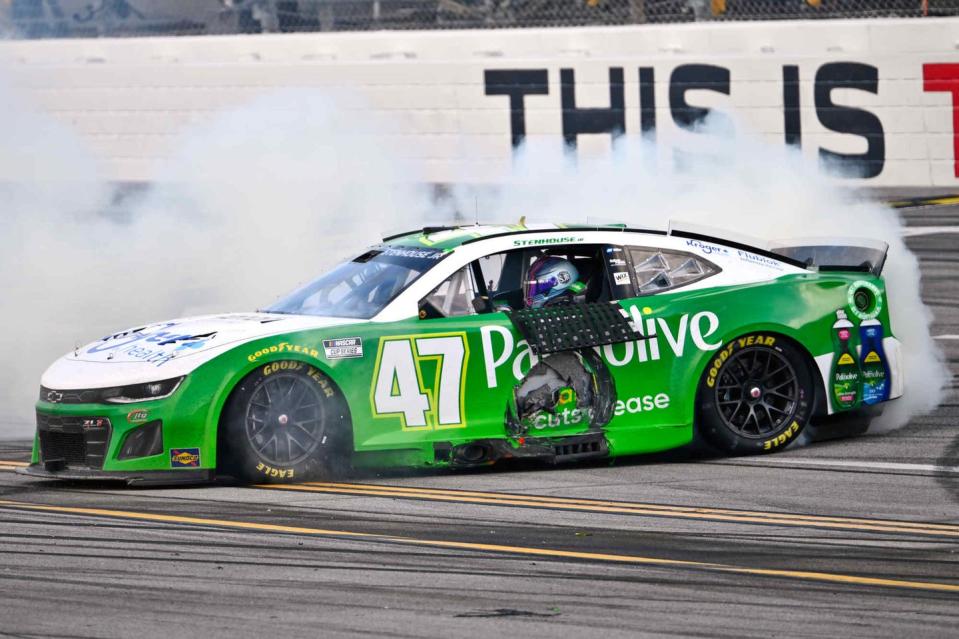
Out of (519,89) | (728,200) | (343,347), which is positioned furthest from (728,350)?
(519,89)

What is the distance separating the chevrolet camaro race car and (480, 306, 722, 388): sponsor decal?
11 mm

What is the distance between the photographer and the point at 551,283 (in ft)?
28.5

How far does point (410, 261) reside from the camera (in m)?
8.62

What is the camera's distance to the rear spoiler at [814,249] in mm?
9117

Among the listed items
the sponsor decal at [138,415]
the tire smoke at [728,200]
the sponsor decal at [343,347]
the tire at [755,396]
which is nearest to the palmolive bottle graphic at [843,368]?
the tire at [755,396]

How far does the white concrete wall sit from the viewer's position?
15.5m

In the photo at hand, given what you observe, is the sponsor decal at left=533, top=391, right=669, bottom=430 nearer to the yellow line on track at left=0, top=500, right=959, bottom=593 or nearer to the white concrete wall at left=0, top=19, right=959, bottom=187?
the yellow line on track at left=0, top=500, right=959, bottom=593

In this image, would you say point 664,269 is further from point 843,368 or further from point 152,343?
point 152,343

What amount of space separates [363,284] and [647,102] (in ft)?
26.7

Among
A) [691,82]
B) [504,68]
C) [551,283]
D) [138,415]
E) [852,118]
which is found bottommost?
[138,415]

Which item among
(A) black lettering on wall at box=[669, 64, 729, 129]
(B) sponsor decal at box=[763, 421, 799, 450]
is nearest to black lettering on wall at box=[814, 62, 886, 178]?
(A) black lettering on wall at box=[669, 64, 729, 129]

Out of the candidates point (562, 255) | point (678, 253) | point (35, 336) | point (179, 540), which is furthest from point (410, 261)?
point (35, 336)

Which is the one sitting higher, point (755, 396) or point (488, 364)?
point (488, 364)

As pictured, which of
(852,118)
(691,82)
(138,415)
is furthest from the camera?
(691,82)
